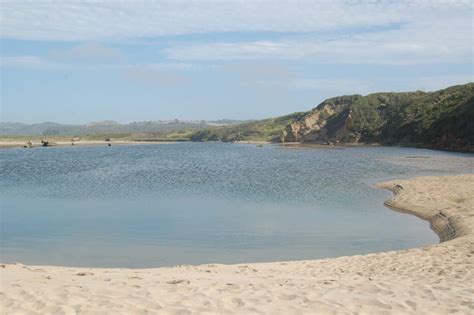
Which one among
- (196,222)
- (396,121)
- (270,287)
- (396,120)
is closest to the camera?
(270,287)

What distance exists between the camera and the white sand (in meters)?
7.02

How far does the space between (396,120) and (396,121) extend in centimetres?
58

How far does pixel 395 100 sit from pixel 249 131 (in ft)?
186

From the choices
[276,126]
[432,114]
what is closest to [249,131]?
[276,126]

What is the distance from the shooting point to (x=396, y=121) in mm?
102938

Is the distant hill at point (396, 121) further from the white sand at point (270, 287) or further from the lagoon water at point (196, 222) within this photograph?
the white sand at point (270, 287)

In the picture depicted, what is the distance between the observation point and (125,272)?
10.6m

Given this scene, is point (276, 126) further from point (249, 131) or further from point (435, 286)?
point (435, 286)

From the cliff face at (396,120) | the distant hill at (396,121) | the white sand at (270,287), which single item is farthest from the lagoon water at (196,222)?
the cliff face at (396,120)

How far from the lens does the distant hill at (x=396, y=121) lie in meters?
74.5

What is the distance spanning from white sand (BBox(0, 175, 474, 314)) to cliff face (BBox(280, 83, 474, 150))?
60114 millimetres

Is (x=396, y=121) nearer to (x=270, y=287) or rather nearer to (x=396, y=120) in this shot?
(x=396, y=120)

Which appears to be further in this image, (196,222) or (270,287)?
(196,222)

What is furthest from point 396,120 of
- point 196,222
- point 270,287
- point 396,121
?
point 270,287
